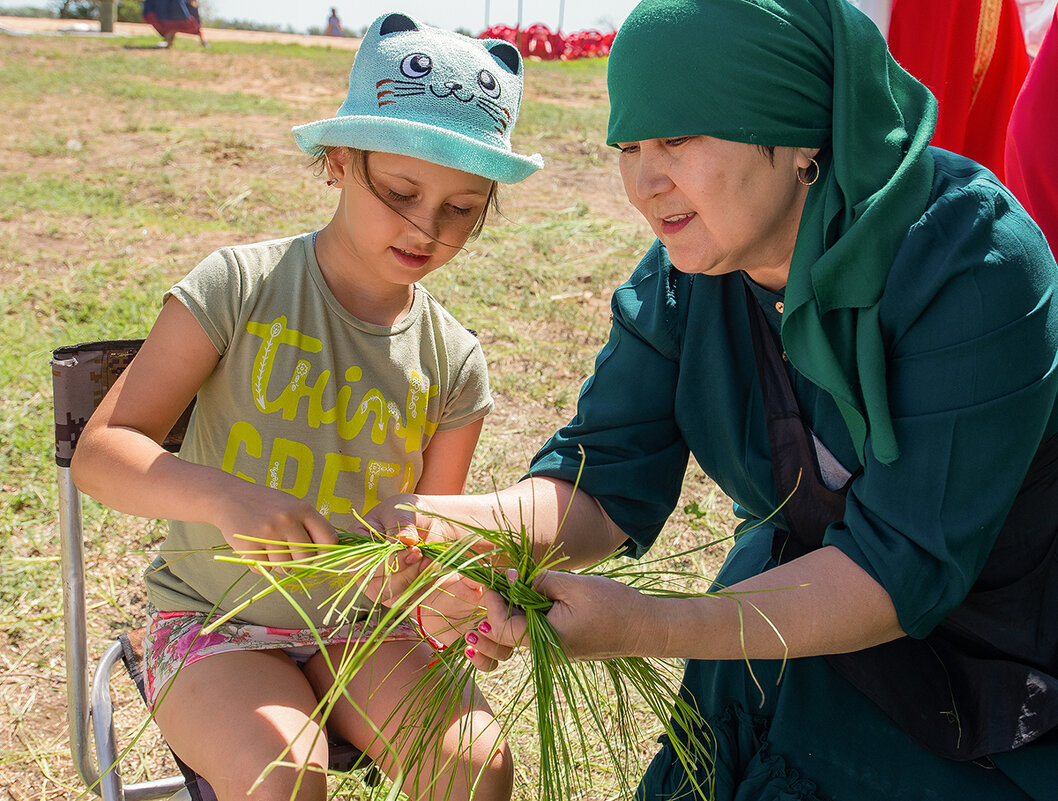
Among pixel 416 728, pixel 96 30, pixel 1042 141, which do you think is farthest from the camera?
pixel 96 30

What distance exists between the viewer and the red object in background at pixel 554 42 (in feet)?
78.2

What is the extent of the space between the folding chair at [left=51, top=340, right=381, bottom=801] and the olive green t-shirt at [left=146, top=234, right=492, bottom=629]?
141 millimetres

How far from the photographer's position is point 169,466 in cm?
167

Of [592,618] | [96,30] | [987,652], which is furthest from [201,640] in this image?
[96,30]

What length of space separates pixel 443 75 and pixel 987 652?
1.38 metres

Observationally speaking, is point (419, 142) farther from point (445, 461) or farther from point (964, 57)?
point (964, 57)

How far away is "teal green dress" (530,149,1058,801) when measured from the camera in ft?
4.76

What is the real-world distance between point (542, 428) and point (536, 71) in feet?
45.3

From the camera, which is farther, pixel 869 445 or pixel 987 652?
pixel 987 652

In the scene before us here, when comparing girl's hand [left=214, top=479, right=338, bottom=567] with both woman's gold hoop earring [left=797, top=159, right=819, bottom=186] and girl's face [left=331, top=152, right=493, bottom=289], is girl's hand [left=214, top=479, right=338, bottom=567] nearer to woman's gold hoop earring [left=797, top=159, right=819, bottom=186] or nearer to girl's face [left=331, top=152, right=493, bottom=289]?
girl's face [left=331, top=152, right=493, bottom=289]

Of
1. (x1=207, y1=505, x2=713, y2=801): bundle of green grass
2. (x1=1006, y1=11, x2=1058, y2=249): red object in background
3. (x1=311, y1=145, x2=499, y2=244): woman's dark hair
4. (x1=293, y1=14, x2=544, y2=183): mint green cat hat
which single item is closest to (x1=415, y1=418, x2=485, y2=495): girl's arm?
(x1=207, y1=505, x2=713, y2=801): bundle of green grass

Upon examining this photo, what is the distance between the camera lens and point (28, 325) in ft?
15.4

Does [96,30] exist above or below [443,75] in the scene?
below

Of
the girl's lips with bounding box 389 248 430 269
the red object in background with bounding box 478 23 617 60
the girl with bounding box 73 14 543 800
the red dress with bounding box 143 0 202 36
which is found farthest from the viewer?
the red object in background with bounding box 478 23 617 60
